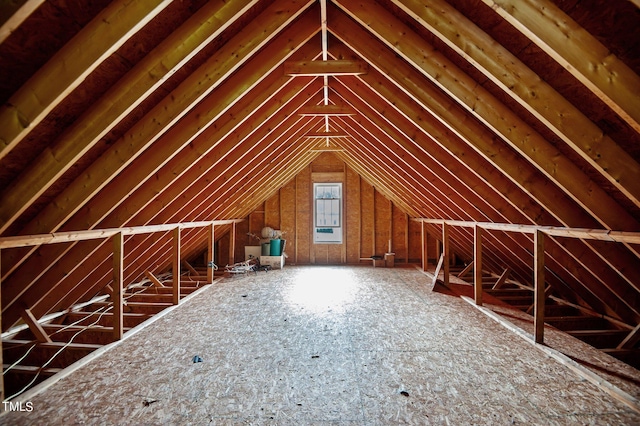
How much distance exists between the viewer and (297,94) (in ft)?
14.7

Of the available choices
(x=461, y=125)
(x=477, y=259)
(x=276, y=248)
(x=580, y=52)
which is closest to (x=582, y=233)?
(x=461, y=125)

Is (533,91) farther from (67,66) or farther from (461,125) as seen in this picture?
(67,66)

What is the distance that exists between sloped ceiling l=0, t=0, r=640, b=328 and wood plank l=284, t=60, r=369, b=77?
2 cm

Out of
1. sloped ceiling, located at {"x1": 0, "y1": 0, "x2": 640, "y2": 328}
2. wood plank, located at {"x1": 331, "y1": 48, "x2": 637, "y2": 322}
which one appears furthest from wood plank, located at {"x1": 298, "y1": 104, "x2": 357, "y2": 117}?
wood plank, located at {"x1": 331, "y1": 48, "x2": 637, "y2": 322}

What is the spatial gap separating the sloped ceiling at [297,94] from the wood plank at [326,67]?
2cm

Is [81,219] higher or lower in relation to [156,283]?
higher

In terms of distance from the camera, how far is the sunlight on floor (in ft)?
15.9

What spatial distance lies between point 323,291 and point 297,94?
352cm

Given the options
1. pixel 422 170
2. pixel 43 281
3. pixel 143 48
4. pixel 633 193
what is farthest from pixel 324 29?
pixel 43 281

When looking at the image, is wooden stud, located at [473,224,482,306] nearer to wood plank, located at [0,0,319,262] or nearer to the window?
wood plank, located at [0,0,319,262]

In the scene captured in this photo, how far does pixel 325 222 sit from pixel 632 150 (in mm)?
7697

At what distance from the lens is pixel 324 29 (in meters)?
3.20

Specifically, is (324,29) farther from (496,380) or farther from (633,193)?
(496,380)

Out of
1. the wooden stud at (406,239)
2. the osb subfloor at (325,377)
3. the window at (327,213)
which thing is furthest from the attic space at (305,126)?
the window at (327,213)
